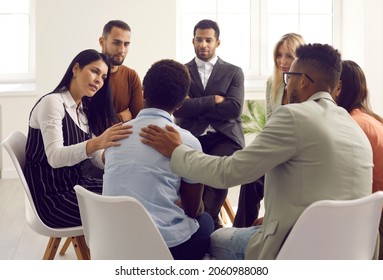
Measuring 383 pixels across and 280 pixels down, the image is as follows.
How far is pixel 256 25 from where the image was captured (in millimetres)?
6984

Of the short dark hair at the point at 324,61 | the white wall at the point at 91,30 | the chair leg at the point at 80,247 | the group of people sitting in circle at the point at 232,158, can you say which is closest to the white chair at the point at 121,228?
the group of people sitting in circle at the point at 232,158

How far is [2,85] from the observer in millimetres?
6742

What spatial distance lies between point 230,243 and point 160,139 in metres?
0.47

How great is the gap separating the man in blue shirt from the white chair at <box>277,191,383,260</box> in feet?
1.25

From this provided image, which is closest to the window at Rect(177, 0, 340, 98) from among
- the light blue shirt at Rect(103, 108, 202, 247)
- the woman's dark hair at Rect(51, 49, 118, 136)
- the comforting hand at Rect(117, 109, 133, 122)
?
the comforting hand at Rect(117, 109, 133, 122)

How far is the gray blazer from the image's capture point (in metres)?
2.25

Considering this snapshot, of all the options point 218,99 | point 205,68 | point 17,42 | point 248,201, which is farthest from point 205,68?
point 17,42

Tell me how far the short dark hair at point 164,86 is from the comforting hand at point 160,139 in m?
0.13

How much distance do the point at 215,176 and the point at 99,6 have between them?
4271 mm

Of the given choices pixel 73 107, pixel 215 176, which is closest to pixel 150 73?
pixel 215 176

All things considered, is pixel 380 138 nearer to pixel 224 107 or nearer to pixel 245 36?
pixel 224 107

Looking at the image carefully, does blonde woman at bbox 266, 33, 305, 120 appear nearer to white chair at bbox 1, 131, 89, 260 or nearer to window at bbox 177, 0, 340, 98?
white chair at bbox 1, 131, 89, 260

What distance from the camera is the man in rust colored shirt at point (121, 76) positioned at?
174 inches
